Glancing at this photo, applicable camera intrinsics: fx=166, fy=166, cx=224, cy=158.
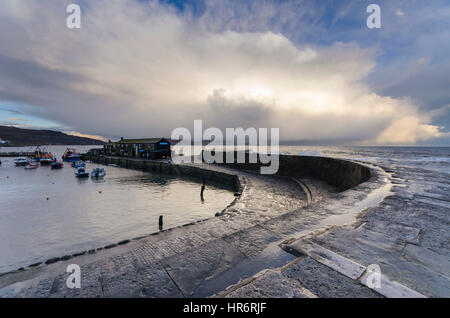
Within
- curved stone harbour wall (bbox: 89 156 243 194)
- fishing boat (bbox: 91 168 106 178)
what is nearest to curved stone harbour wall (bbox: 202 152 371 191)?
curved stone harbour wall (bbox: 89 156 243 194)

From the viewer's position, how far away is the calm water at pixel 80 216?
8.49 m

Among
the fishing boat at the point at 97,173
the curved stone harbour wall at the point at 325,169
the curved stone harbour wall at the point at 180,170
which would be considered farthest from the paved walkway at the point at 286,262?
the fishing boat at the point at 97,173

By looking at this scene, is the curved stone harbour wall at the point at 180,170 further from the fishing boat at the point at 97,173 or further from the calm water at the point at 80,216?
the fishing boat at the point at 97,173

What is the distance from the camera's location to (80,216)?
12.9 metres

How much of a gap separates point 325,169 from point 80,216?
24009 millimetres

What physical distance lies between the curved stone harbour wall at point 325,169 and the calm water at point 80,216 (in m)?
9.94

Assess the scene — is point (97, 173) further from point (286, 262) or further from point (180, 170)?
point (286, 262)

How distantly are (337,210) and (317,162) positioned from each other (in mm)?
17350

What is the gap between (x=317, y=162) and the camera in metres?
21.0

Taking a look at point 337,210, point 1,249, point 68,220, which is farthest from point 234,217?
point 68,220

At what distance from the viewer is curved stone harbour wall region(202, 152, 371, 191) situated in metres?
14.3

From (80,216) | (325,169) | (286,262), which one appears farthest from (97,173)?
(325,169)

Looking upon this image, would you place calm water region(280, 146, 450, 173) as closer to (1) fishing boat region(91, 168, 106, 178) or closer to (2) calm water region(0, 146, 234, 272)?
(2) calm water region(0, 146, 234, 272)
